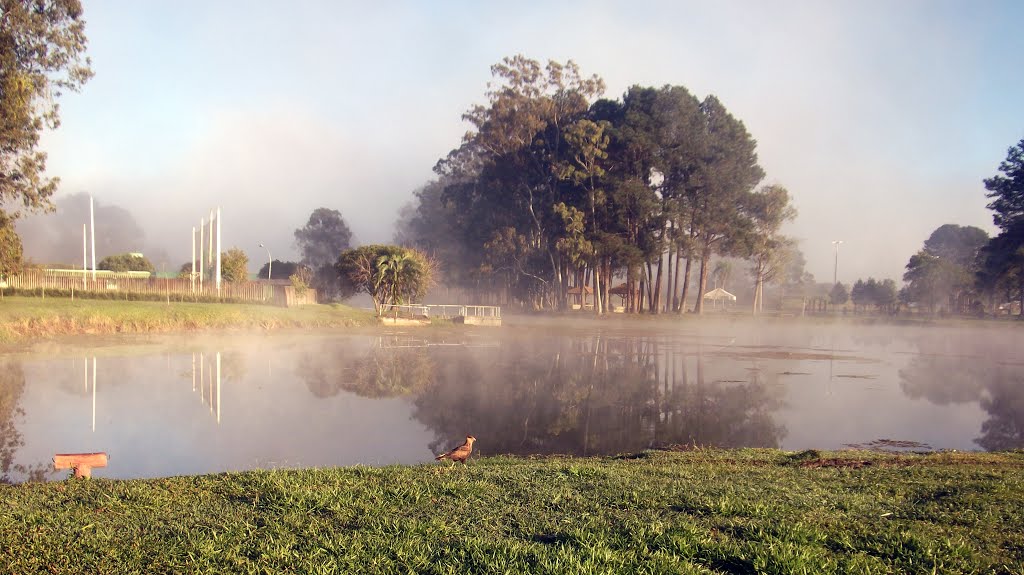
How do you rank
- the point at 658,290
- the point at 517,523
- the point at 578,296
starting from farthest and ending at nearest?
the point at 578,296, the point at 658,290, the point at 517,523

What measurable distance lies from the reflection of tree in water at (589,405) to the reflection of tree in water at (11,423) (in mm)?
6241

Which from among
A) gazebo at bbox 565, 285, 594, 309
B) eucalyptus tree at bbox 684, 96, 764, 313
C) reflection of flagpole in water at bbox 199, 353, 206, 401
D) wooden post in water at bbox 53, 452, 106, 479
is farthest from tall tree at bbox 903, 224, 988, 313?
wooden post in water at bbox 53, 452, 106, 479

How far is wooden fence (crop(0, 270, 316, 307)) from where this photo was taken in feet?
114

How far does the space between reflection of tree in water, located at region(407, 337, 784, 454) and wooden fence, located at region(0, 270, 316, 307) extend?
1896 cm

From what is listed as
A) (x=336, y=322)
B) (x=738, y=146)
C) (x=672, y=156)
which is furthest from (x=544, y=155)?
(x=336, y=322)

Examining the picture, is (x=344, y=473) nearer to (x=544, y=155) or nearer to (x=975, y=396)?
(x=975, y=396)

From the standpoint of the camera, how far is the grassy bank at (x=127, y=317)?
85.5 ft

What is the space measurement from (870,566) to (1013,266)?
204 ft

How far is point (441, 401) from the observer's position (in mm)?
17500

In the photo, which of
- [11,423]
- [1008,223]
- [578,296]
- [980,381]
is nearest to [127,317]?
[11,423]

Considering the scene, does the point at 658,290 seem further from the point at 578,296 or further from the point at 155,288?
the point at 155,288

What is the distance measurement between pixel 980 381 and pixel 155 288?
38.2 metres

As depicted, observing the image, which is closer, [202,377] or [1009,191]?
[202,377]

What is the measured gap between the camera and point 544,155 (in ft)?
202
